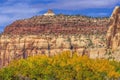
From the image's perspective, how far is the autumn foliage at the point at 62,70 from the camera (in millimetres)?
100500

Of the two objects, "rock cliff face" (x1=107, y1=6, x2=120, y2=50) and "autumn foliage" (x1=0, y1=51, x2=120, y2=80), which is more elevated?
"rock cliff face" (x1=107, y1=6, x2=120, y2=50)

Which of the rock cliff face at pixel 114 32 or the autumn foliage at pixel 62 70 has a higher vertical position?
the rock cliff face at pixel 114 32

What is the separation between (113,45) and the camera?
555ft

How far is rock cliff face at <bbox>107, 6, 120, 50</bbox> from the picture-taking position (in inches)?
6624

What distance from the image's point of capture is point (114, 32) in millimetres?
172625

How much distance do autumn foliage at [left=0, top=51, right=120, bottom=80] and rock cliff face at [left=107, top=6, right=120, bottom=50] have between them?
189 ft

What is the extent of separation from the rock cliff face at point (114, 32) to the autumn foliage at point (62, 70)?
57689 mm

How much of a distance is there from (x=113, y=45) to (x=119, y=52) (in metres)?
8.16

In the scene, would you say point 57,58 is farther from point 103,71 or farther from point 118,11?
point 118,11

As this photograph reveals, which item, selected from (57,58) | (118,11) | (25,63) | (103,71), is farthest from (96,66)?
(118,11)

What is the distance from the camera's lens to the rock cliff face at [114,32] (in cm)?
16825

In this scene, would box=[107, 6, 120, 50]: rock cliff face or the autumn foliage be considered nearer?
the autumn foliage

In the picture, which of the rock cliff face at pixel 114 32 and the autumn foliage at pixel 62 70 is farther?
the rock cliff face at pixel 114 32

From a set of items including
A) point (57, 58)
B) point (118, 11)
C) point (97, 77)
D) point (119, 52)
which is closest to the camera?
point (97, 77)
